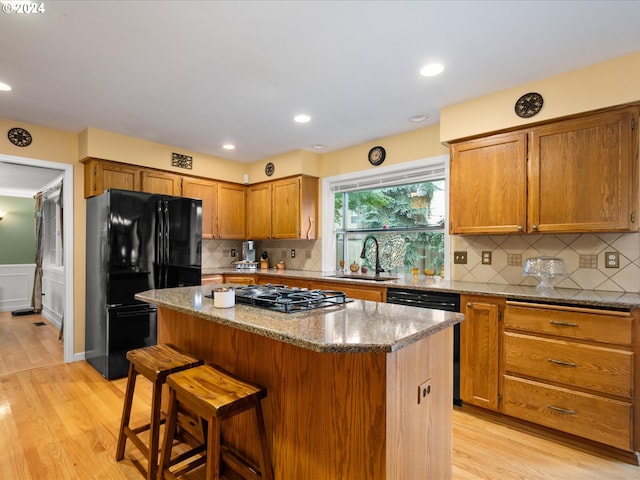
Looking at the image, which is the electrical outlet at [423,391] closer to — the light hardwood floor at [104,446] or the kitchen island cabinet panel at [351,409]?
the kitchen island cabinet panel at [351,409]

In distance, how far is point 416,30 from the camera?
1.93m

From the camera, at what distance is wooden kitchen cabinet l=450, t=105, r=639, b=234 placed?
2219 mm

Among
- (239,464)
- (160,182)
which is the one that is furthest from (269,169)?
(239,464)

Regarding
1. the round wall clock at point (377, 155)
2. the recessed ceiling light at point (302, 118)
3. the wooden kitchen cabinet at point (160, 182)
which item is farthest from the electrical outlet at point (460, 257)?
the wooden kitchen cabinet at point (160, 182)

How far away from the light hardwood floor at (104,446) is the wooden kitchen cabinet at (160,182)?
215cm

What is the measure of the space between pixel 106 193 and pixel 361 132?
261 cm

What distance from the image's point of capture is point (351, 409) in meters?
1.33

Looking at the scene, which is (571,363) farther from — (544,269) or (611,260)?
(611,260)

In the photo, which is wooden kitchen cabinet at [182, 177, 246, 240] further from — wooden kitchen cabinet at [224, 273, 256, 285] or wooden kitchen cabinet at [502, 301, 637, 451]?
wooden kitchen cabinet at [502, 301, 637, 451]

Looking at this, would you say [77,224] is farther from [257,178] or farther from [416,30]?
→ [416,30]

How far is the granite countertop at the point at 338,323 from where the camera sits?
1170mm

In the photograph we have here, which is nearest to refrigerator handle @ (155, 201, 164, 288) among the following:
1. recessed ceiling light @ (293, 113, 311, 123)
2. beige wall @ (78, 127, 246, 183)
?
beige wall @ (78, 127, 246, 183)

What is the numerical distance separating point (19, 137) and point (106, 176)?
2.57 ft

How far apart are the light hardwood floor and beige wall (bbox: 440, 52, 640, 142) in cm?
219
